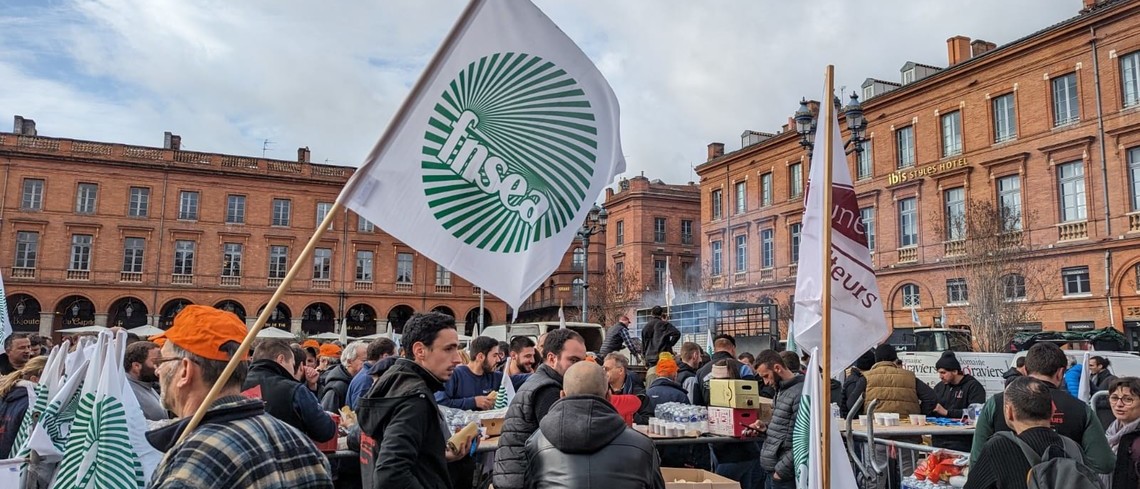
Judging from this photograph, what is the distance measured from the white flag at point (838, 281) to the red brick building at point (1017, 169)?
26090 mm

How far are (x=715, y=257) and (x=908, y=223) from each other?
13481 mm

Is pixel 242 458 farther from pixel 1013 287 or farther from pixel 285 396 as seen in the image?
pixel 1013 287

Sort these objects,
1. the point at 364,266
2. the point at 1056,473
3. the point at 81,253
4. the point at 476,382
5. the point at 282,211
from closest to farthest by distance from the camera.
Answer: the point at 1056,473, the point at 476,382, the point at 81,253, the point at 282,211, the point at 364,266

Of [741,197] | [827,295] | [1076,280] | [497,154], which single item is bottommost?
[827,295]

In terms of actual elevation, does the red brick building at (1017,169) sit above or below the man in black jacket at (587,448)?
above

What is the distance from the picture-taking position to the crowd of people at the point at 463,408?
2.27 meters

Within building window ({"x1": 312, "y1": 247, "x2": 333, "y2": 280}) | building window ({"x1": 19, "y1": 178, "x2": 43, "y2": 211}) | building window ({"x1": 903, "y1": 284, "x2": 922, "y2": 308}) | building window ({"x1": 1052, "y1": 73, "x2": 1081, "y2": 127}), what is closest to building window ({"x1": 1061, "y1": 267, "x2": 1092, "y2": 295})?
building window ({"x1": 1052, "y1": 73, "x2": 1081, "y2": 127})

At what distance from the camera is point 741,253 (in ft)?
144

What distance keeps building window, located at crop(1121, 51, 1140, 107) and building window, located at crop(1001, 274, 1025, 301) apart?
696 centimetres

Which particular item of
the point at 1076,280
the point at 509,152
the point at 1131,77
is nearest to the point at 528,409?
the point at 509,152

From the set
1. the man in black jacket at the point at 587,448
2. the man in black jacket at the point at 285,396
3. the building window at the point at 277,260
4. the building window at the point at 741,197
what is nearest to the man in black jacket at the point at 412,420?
the man in black jacket at the point at 587,448

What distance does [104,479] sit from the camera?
4816mm

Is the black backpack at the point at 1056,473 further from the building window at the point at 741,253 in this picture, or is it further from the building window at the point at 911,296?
the building window at the point at 741,253

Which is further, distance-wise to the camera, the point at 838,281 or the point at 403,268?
the point at 403,268
